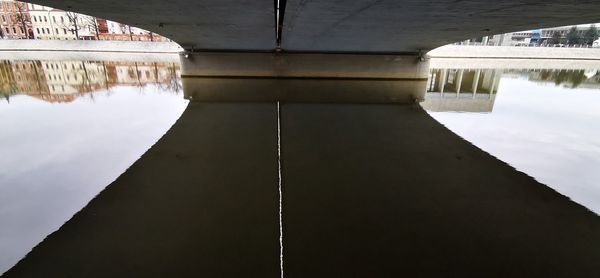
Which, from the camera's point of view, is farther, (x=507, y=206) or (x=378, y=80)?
(x=378, y=80)

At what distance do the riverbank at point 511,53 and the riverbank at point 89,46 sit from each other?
30.5 meters

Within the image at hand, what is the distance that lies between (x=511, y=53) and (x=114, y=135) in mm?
41537

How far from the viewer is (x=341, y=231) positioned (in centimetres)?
329

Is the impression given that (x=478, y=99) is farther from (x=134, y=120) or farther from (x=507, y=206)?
(x=134, y=120)

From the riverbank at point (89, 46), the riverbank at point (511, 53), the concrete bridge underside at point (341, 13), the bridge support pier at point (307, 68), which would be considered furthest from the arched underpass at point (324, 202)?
the riverbank at point (511, 53)

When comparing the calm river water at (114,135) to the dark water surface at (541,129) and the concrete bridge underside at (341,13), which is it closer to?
the dark water surface at (541,129)

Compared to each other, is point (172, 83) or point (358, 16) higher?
point (358, 16)

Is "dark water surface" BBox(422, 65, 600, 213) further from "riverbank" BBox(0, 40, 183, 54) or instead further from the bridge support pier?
"riverbank" BBox(0, 40, 183, 54)

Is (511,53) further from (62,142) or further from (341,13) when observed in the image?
(62,142)

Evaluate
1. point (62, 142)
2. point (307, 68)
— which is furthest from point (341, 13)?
point (307, 68)

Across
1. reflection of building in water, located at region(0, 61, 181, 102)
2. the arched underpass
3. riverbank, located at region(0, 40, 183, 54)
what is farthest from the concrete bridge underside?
riverbank, located at region(0, 40, 183, 54)

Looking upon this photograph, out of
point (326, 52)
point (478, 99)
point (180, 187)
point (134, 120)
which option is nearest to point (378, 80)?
point (326, 52)

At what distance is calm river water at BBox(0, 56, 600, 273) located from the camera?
395 cm

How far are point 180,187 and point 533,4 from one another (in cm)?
715
